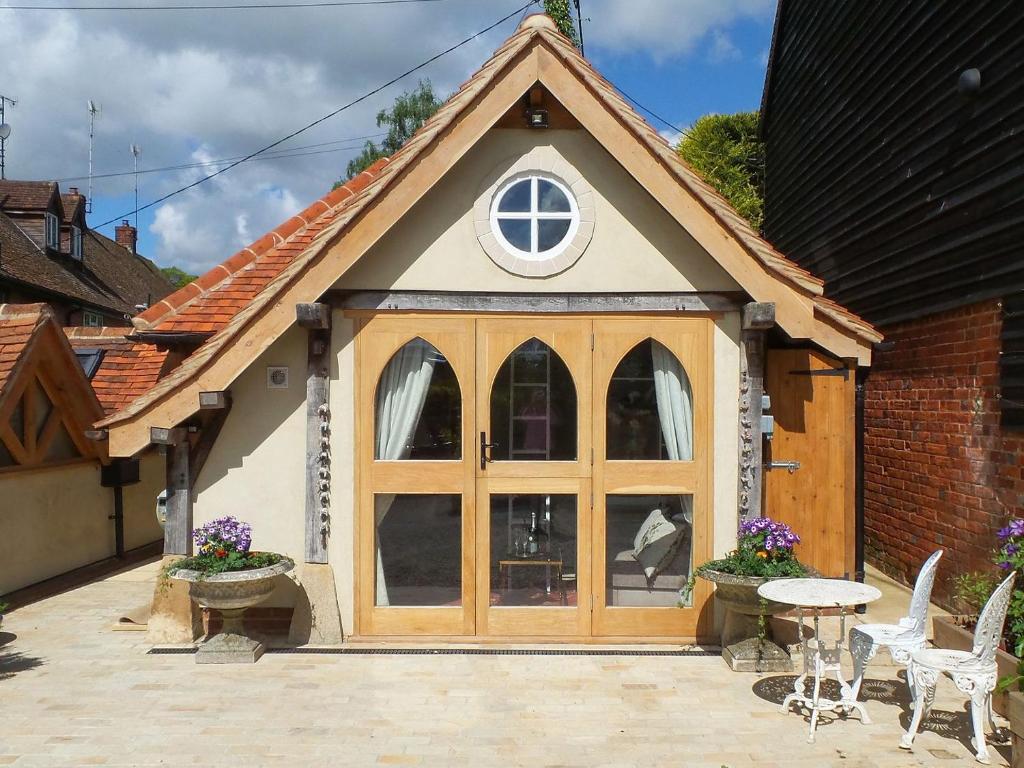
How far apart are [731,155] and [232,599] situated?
19.6 m

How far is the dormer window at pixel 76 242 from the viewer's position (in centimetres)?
2539

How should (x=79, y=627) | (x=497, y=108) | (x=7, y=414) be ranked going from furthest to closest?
(x=7, y=414)
(x=79, y=627)
(x=497, y=108)

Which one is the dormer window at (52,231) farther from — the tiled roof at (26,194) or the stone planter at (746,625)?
the stone planter at (746,625)

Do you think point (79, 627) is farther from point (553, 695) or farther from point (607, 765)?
point (607, 765)

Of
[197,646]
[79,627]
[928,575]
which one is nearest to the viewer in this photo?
[928,575]

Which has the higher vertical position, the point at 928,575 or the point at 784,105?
the point at 784,105

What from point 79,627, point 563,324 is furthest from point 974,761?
point 79,627

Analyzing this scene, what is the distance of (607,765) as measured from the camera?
4582 mm

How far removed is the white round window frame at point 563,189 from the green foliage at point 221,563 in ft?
10.3

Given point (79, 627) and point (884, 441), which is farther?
point (884, 441)

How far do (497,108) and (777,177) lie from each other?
1034cm

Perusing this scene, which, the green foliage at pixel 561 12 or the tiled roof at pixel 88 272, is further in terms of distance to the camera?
the tiled roof at pixel 88 272

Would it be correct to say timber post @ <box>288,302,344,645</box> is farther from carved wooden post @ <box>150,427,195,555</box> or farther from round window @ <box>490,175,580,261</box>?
round window @ <box>490,175,580,261</box>

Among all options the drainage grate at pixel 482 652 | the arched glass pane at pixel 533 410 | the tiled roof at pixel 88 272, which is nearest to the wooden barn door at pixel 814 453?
the drainage grate at pixel 482 652
